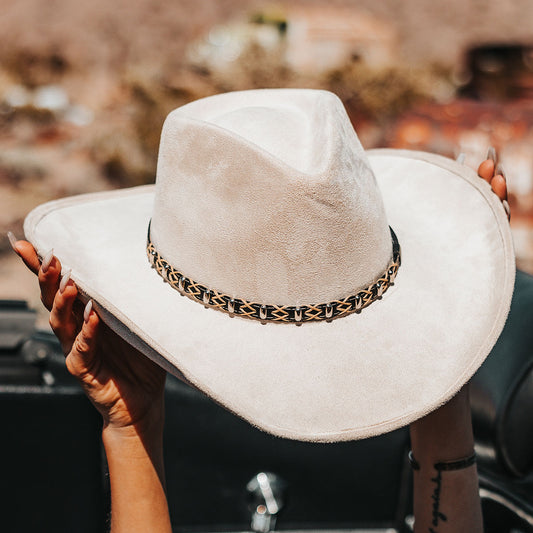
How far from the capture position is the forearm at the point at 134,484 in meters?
1.27

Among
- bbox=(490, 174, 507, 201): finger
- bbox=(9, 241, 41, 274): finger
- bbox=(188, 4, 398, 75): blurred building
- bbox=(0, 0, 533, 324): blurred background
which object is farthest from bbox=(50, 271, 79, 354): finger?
bbox=(188, 4, 398, 75): blurred building

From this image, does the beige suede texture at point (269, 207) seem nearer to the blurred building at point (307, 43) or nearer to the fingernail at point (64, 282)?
the fingernail at point (64, 282)

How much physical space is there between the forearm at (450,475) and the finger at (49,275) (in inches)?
32.6

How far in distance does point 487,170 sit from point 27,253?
1.03m

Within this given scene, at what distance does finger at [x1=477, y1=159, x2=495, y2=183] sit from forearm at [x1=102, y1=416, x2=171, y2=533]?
0.97 metres

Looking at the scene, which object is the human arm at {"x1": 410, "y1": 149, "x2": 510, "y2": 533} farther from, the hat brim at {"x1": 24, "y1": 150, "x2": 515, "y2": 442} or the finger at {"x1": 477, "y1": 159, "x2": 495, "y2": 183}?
the finger at {"x1": 477, "y1": 159, "x2": 495, "y2": 183}

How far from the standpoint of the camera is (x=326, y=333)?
46.2 inches

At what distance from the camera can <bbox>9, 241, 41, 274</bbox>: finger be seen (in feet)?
4.00

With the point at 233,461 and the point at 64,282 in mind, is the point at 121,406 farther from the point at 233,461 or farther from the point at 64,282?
the point at 233,461

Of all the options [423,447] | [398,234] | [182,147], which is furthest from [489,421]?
[182,147]

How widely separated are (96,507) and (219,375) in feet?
3.77

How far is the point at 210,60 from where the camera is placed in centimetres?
995

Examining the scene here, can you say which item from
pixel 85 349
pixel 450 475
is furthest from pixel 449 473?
pixel 85 349

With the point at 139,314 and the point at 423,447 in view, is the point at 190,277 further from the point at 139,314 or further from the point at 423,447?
the point at 423,447
